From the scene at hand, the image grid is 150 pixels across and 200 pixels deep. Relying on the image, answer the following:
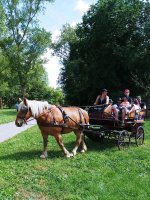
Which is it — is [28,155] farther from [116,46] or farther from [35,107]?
[116,46]

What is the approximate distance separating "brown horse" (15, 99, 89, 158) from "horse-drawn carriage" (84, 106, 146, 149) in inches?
27.4

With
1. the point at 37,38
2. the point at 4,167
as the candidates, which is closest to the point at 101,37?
the point at 37,38

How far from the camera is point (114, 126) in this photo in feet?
46.6

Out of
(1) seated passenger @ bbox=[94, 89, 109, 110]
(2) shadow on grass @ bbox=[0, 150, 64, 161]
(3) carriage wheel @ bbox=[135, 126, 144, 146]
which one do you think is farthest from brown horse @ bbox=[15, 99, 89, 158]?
(3) carriage wheel @ bbox=[135, 126, 144, 146]

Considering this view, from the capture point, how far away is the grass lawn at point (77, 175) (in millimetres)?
8258

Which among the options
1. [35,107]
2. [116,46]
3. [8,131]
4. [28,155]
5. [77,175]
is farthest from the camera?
[116,46]

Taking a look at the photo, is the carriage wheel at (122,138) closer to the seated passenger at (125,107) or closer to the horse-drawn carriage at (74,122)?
the horse-drawn carriage at (74,122)

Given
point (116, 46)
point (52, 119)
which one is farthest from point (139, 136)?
point (116, 46)

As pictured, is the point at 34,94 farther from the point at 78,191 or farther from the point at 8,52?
the point at 78,191

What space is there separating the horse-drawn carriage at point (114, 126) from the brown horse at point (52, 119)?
697 mm

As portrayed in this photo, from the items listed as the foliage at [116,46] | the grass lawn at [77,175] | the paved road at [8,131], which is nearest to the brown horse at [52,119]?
the grass lawn at [77,175]

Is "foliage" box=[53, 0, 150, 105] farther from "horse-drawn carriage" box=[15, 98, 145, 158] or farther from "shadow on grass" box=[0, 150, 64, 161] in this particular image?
"shadow on grass" box=[0, 150, 64, 161]

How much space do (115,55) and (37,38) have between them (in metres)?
12.5

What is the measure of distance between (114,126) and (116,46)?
24.7m
